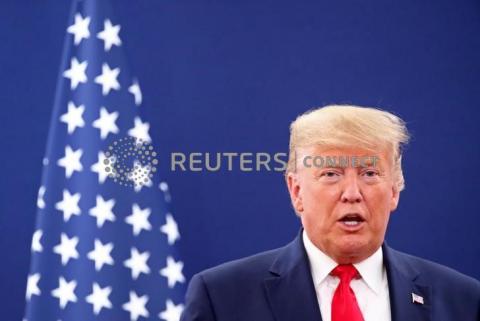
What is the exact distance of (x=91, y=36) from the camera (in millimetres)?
3150

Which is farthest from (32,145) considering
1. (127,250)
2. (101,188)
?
(127,250)

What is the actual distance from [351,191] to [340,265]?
199 mm

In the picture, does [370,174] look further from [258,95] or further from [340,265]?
[258,95]

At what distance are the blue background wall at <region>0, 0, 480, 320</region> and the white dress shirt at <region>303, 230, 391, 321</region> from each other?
3.73 ft

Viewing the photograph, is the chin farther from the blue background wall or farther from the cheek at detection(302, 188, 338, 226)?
the blue background wall

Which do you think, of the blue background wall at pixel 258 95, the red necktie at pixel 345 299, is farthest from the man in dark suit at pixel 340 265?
the blue background wall at pixel 258 95

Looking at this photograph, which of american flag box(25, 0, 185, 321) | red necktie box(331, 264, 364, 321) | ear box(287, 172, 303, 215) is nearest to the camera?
red necktie box(331, 264, 364, 321)

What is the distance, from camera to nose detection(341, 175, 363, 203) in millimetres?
1986

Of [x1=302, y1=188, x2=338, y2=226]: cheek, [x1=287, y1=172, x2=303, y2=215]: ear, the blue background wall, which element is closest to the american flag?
the blue background wall

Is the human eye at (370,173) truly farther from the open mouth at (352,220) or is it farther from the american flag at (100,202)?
the american flag at (100,202)

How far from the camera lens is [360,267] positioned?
2.04 m

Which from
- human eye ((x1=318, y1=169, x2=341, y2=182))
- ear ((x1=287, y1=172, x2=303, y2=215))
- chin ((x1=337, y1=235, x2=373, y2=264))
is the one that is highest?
human eye ((x1=318, y1=169, x2=341, y2=182))

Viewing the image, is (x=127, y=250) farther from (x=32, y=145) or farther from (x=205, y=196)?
(x=32, y=145)

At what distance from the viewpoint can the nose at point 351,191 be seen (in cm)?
199
